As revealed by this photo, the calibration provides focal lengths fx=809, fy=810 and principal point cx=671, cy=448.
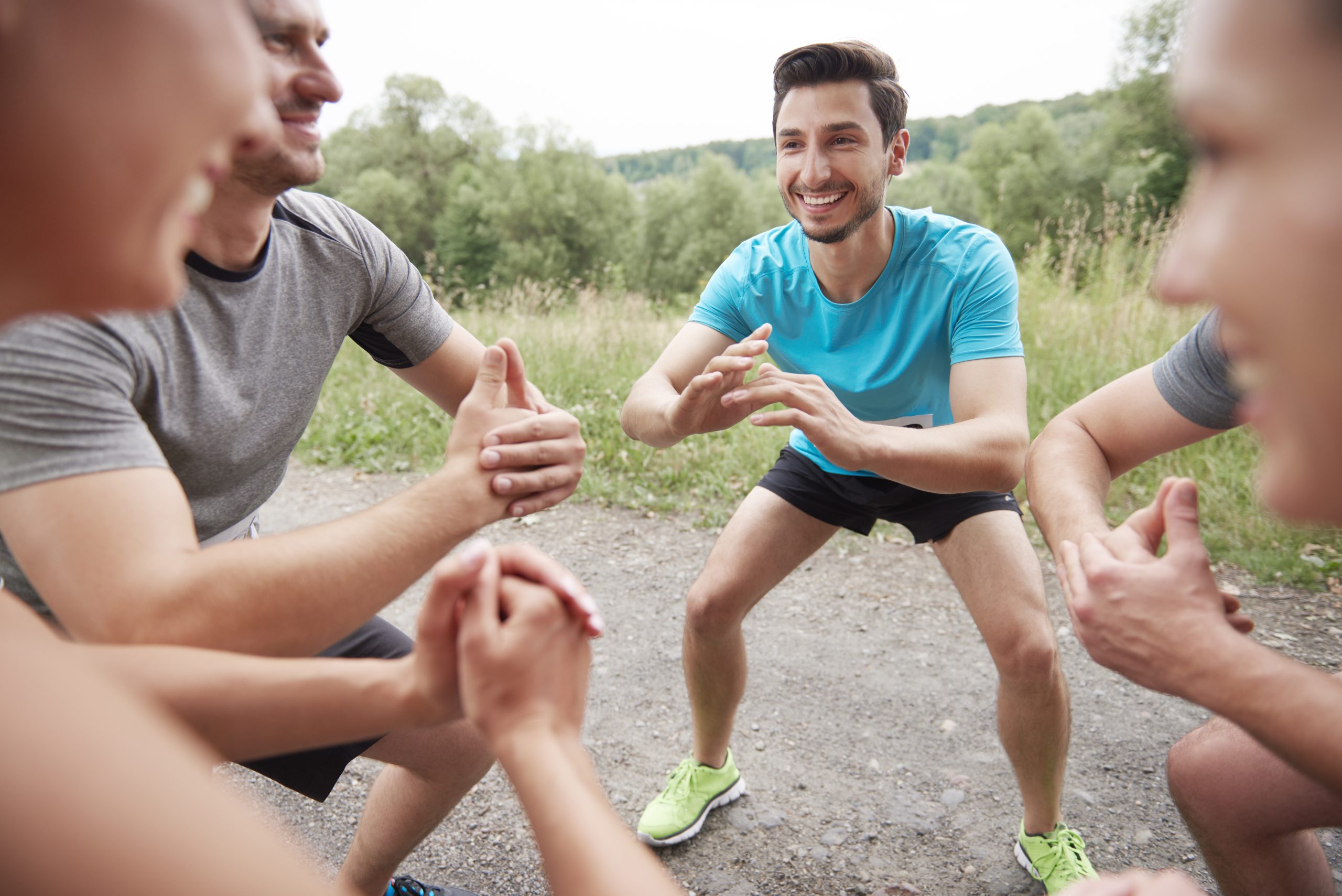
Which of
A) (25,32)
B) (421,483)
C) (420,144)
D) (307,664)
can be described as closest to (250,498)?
(421,483)

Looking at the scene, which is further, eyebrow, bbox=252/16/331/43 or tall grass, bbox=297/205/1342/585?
tall grass, bbox=297/205/1342/585

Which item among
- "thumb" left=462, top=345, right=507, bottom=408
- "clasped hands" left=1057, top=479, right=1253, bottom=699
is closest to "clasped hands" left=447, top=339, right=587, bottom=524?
"thumb" left=462, top=345, right=507, bottom=408

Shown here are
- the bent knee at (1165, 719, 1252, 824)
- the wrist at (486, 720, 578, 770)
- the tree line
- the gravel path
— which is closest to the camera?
the wrist at (486, 720, 578, 770)

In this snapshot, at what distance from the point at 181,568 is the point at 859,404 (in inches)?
86.9

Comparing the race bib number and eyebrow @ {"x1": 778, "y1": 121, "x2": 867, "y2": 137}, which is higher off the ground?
eyebrow @ {"x1": 778, "y1": 121, "x2": 867, "y2": 137}

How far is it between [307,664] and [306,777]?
2.75ft

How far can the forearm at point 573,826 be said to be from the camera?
101 centimetres

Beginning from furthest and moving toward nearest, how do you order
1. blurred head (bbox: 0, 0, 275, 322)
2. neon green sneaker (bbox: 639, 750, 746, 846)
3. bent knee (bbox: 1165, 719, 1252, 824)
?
neon green sneaker (bbox: 639, 750, 746, 846)
bent knee (bbox: 1165, 719, 1252, 824)
blurred head (bbox: 0, 0, 275, 322)

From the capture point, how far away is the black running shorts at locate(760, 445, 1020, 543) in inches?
106

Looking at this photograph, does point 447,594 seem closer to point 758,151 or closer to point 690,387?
point 690,387

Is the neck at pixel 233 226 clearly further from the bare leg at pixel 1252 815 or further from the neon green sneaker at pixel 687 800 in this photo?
the bare leg at pixel 1252 815

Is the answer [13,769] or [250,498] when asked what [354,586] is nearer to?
[250,498]

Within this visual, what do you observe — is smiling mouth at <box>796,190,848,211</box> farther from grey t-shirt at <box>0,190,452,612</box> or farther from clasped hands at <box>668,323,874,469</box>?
grey t-shirt at <box>0,190,452,612</box>

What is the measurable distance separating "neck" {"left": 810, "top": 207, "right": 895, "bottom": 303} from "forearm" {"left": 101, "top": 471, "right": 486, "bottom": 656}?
174 cm
